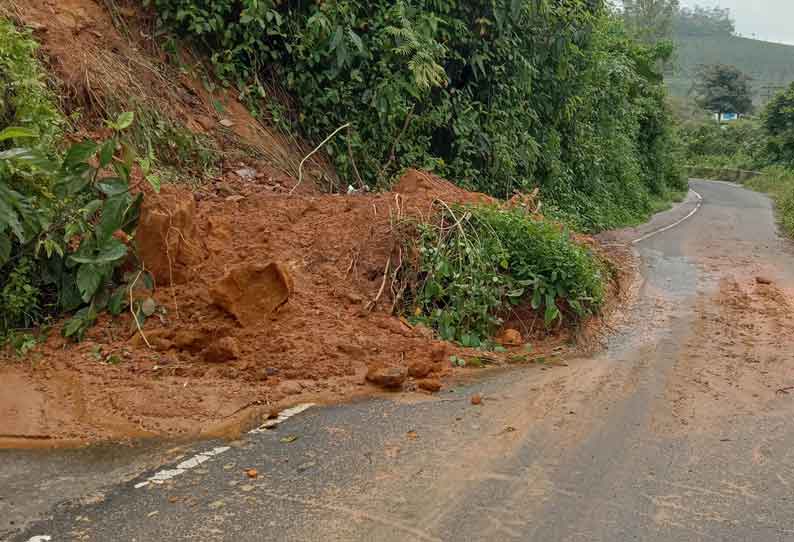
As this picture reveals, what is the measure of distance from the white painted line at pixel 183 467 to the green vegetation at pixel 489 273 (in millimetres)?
2678

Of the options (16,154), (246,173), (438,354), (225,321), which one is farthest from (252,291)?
(246,173)

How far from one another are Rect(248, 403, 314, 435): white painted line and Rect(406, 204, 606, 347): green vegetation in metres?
1.82

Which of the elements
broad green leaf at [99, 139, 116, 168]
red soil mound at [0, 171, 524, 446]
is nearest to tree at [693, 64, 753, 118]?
red soil mound at [0, 171, 524, 446]

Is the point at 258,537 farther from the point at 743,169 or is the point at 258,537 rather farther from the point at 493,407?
the point at 743,169

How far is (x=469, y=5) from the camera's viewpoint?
1266 cm

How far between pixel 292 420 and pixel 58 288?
229 centimetres

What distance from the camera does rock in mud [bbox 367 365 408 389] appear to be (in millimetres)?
5680

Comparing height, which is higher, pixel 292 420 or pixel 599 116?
pixel 599 116

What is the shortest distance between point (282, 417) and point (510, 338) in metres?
2.63

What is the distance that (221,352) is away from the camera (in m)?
5.79

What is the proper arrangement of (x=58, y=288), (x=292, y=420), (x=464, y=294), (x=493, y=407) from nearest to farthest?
(x=292, y=420)
(x=493, y=407)
(x=58, y=288)
(x=464, y=294)

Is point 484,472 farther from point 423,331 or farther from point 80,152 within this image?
point 80,152

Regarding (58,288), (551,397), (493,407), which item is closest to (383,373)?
(493,407)

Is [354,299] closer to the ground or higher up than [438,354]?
higher up
